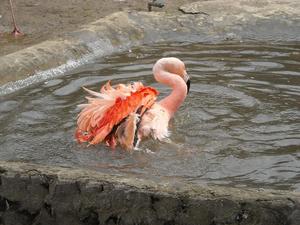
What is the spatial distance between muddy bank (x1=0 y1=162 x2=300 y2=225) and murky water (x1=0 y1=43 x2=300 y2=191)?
2.16 ft

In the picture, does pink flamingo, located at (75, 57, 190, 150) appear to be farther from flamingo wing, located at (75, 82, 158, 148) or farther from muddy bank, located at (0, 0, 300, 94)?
muddy bank, located at (0, 0, 300, 94)

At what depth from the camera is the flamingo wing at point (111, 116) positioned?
4246mm

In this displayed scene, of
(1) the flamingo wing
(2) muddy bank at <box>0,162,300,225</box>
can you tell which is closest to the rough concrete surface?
(2) muddy bank at <box>0,162,300,225</box>

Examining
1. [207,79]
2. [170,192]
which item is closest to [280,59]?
[207,79]

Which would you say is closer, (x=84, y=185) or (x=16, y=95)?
(x=84, y=185)

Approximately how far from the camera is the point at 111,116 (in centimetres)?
425

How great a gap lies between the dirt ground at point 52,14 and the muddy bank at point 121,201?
4.32 metres

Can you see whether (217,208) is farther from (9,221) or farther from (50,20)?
(50,20)

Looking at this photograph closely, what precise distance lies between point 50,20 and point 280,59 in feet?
11.8

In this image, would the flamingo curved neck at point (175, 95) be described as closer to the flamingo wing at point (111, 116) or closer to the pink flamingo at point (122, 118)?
the pink flamingo at point (122, 118)

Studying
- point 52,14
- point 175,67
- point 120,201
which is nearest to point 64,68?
point 175,67

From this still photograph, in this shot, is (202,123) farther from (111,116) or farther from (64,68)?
(64,68)

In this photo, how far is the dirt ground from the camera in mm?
7988

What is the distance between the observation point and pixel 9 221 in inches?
137
